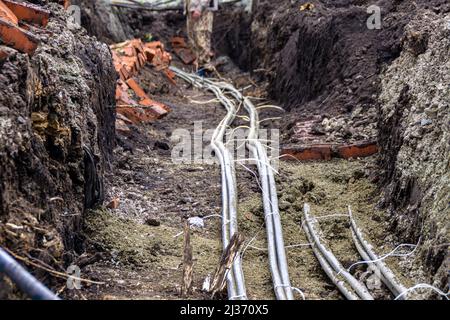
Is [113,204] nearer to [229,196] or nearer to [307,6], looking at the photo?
[229,196]

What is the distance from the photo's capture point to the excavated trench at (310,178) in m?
4.76

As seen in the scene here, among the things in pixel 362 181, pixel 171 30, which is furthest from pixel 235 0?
pixel 362 181

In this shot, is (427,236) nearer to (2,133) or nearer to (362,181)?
(362,181)

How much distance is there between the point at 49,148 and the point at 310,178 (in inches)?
122

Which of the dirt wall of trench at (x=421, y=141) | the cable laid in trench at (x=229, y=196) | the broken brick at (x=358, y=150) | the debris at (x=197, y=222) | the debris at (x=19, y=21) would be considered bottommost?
the debris at (x=197, y=222)

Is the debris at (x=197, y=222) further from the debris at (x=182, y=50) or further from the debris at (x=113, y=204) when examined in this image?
the debris at (x=182, y=50)

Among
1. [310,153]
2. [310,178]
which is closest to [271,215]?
[310,178]

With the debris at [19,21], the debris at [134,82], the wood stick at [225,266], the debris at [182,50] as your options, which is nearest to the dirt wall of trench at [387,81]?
the wood stick at [225,266]

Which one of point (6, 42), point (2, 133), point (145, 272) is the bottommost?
point (145, 272)

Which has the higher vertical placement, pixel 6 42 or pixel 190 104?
pixel 6 42

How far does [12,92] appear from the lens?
4141 mm

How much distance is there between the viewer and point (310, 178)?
7086 millimetres

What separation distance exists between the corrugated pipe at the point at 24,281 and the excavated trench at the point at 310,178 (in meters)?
0.95
